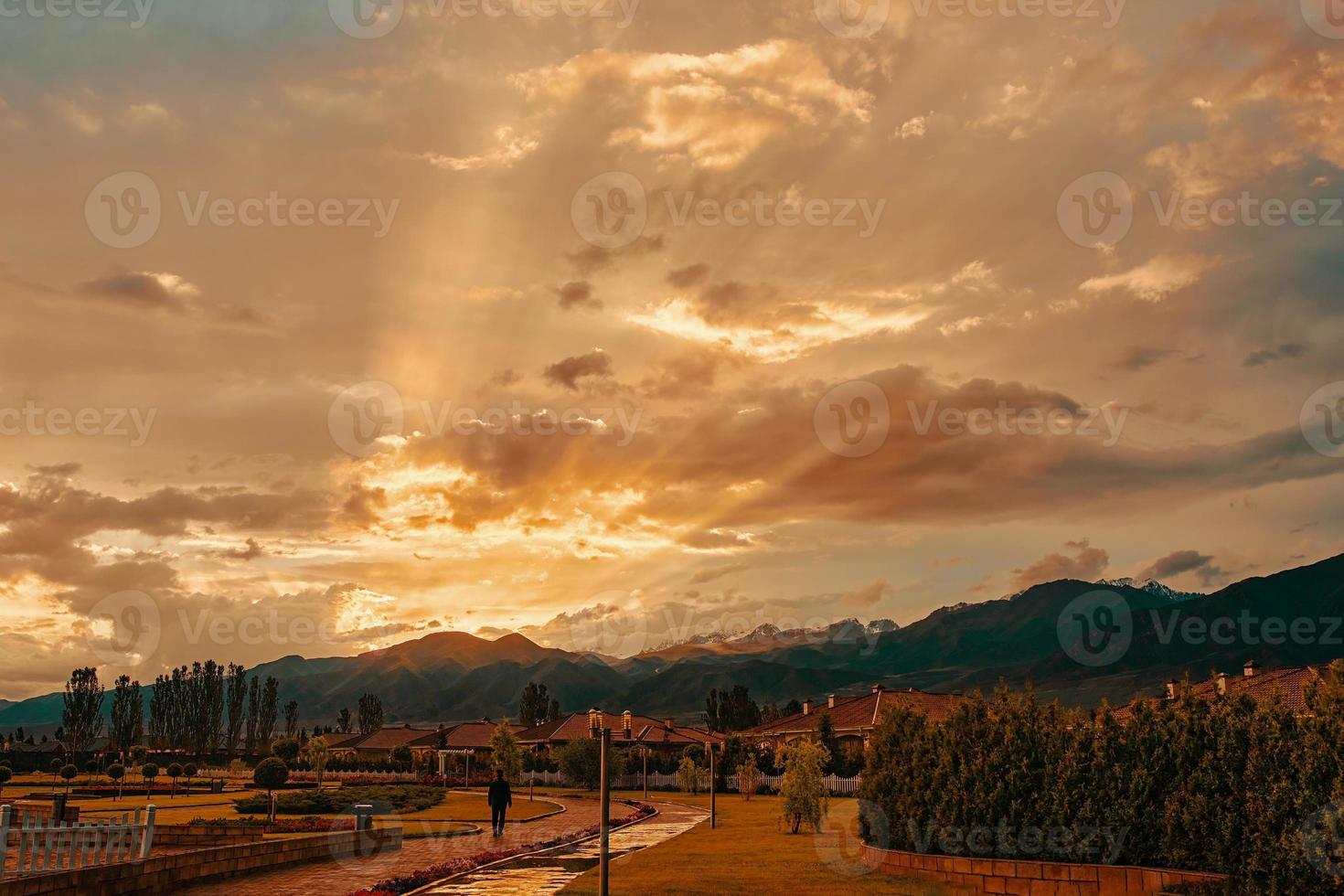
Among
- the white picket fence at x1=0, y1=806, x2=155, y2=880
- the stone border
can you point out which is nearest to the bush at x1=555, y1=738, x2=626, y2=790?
the stone border

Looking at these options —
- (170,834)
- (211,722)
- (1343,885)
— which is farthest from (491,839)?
(211,722)

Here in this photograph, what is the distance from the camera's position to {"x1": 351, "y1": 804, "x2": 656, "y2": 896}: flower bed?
20812mm

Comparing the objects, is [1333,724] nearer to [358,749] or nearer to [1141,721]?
[1141,721]

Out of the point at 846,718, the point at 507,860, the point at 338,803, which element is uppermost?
the point at 846,718

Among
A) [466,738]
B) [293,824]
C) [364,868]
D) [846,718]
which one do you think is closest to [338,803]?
[293,824]

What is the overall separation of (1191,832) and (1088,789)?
2106 mm

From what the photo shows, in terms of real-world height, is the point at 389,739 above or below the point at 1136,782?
below

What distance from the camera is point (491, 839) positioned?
113 ft

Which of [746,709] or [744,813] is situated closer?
[744,813]

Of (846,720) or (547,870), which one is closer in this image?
(547,870)

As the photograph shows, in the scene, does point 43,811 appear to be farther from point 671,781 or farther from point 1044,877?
point 671,781

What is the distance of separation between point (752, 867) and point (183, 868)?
12.4 metres

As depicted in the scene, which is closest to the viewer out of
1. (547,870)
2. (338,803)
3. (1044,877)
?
(1044,877)

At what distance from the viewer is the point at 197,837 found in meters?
28.9
